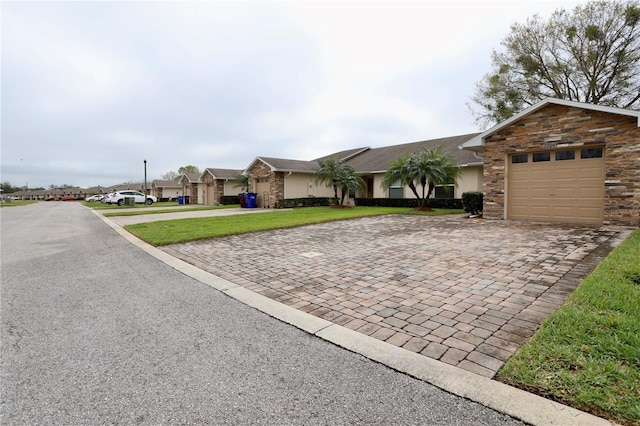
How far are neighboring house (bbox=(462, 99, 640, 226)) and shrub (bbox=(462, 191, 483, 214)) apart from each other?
1.90 m

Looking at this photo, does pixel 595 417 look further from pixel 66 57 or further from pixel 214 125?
pixel 214 125

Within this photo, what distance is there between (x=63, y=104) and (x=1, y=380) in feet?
74.9

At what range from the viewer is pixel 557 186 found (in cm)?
1059

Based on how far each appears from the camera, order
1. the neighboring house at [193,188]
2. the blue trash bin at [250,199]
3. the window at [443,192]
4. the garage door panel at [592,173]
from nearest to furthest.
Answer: the garage door panel at [592,173], the window at [443,192], the blue trash bin at [250,199], the neighboring house at [193,188]

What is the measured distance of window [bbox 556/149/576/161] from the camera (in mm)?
10295

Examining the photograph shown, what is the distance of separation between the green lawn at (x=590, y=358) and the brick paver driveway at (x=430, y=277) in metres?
0.20

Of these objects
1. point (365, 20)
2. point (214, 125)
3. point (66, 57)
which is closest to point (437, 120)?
point (365, 20)

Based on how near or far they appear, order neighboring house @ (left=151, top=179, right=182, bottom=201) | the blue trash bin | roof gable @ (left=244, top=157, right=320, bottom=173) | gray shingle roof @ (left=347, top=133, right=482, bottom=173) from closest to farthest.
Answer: gray shingle roof @ (left=347, top=133, right=482, bottom=173) → roof gable @ (left=244, top=157, right=320, bottom=173) → the blue trash bin → neighboring house @ (left=151, top=179, right=182, bottom=201)

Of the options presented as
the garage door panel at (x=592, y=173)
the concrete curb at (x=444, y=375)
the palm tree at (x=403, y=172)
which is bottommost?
the concrete curb at (x=444, y=375)

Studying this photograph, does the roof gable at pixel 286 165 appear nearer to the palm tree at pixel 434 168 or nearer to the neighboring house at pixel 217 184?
the neighboring house at pixel 217 184

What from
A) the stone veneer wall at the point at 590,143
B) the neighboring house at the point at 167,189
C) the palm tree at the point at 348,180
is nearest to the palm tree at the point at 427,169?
the palm tree at the point at 348,180

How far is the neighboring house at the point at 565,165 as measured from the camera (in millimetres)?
9234

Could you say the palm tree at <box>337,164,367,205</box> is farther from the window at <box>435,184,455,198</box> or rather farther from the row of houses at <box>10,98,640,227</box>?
the row of houses at <box>10,98,640,227</box>

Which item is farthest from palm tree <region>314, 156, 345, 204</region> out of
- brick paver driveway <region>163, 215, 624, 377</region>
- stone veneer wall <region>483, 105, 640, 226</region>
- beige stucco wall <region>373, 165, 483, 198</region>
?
brick paver driveway <region>163, 215, 624, 377</region>
